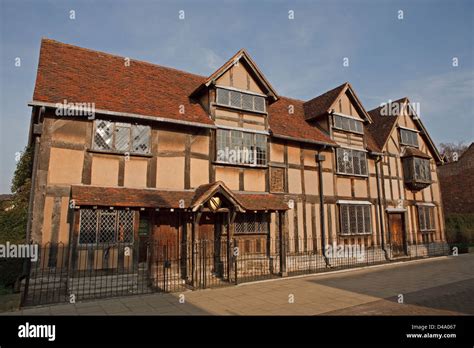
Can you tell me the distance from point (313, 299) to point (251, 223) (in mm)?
5124

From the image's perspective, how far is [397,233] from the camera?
1866cm

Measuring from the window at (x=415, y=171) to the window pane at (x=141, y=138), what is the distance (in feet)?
53.2

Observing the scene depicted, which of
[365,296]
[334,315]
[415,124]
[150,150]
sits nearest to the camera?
[334,315]

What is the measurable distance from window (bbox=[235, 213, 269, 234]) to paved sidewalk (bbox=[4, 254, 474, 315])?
8.19 feet

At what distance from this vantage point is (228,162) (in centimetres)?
1306

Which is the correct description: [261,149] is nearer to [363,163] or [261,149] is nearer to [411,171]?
[363,163]

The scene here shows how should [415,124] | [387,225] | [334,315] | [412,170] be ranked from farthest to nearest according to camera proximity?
1. [415,124]
2. [412,170]
3. [387,225]
4. [334,315]

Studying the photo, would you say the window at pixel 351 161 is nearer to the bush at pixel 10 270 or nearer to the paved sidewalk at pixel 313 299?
the paved sidewalk at pixel 313 299

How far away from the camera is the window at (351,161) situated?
16.7m

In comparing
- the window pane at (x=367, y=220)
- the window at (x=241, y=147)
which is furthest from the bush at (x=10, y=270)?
the window pane at (x=367, y=220)

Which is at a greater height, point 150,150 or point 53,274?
point 150,150
